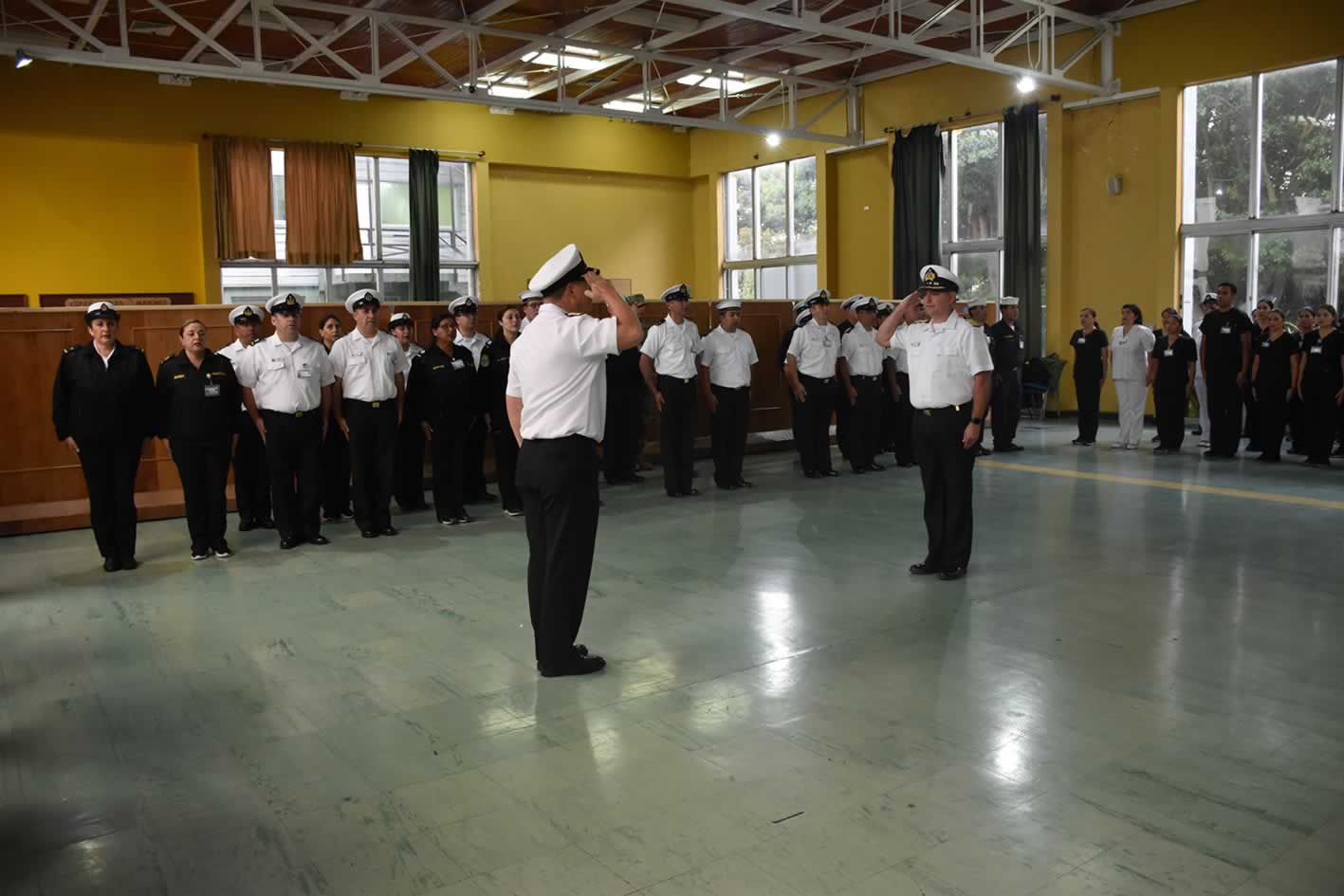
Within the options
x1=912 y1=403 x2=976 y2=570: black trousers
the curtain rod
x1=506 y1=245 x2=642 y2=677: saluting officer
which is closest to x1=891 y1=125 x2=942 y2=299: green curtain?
the curtain rod

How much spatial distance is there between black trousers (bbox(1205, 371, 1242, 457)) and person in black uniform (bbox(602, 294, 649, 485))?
5.69m

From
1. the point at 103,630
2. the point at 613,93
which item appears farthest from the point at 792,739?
the point at 613,93

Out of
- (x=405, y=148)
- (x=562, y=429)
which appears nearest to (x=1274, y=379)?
(x=562, y=429)

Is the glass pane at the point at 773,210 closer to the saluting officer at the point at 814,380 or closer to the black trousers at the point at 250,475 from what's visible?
the saluting officer at the point at 814,380

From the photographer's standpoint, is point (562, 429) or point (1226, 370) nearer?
point (562, 429)

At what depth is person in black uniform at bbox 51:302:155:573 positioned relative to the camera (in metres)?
6.27

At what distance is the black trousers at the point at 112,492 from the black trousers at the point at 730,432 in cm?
463

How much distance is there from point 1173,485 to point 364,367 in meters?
6.47

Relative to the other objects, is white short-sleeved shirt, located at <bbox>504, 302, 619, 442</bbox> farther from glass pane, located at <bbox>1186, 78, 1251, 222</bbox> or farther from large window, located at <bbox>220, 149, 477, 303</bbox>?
large window, located at <bbox>220, 149, 477, 303</bbox>

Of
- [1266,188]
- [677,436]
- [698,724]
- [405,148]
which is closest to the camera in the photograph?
[698,724]

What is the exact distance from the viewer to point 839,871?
8.67 feet

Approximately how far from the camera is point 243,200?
15.1 metres

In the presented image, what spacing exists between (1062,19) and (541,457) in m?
12.2

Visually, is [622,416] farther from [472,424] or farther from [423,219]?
[423,219]
